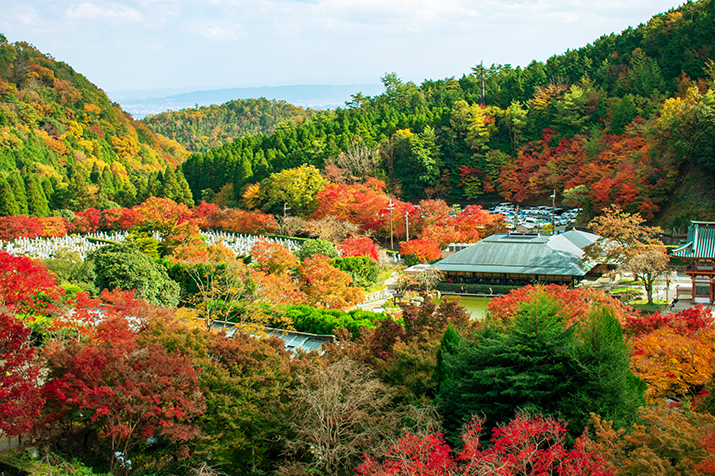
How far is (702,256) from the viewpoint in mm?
23766

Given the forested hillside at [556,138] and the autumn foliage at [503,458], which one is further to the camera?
the forested hillside at [556,138]

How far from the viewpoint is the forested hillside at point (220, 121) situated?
4700 inches

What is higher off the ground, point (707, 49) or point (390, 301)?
point (707, 49)

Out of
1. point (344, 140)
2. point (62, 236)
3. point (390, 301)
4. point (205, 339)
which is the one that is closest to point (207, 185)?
point (344, 140)

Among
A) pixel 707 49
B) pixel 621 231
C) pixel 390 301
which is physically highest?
pixel 707 49

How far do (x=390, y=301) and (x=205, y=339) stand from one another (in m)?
15.3

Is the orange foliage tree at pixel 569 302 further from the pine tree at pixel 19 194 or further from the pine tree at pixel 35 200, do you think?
the pine tree at pixel 35 200

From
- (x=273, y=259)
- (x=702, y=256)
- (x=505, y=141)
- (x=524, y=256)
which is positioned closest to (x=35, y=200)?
(x=273, y=259)

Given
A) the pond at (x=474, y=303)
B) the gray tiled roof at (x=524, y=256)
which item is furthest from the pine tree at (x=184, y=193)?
the pond at (x=474, y=303)

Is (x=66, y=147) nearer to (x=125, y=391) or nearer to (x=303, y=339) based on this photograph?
(x=303, y=339)

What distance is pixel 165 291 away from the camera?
27219 mm

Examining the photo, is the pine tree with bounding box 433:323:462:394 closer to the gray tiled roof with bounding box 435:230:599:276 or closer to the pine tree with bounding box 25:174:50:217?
the gray tiled roof with bounding box 435:230:599:276

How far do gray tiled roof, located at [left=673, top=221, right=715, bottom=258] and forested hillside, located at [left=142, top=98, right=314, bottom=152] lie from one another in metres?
99.0

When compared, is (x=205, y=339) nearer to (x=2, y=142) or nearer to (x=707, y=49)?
(x=707, y=49)
